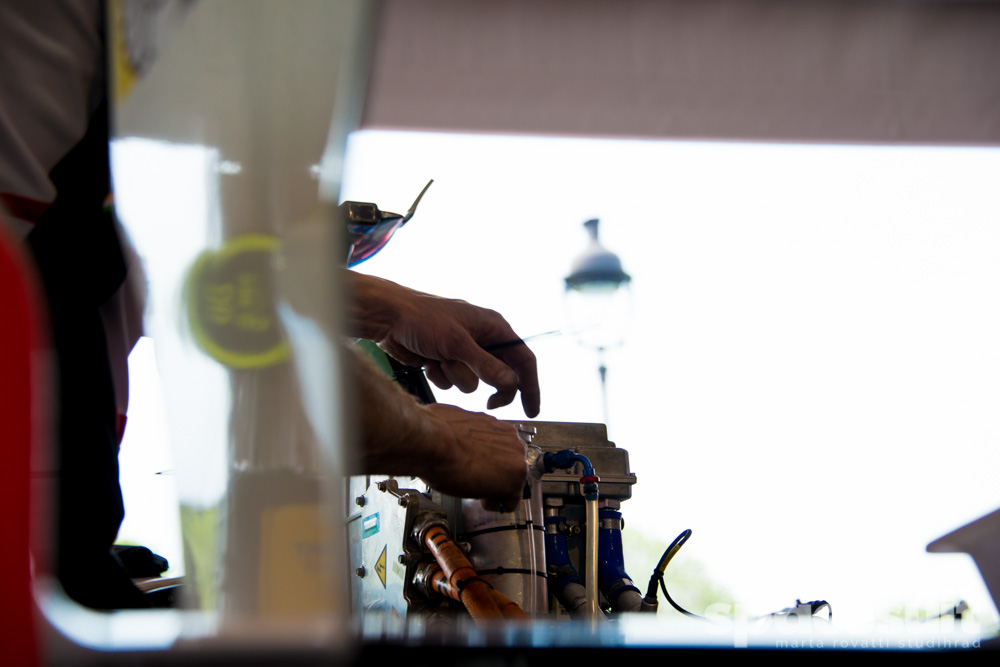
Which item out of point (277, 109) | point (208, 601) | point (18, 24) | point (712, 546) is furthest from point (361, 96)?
point (712, 546)

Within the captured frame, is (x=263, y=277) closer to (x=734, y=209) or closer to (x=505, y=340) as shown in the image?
(x=505, y=340)

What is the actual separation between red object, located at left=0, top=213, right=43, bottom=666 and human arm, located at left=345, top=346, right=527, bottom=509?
31 cm

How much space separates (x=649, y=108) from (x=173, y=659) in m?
3.54

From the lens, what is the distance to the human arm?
1.91 ft

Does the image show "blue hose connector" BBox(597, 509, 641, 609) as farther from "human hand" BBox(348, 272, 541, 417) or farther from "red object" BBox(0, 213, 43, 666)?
"red object" BBox(0, 213, 43, 666)

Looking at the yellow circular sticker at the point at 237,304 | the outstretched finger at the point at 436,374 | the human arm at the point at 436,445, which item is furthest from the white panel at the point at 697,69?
the yellow circular sticker at the point at 237,304

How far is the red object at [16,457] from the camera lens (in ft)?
0.65

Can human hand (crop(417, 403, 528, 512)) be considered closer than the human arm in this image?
No

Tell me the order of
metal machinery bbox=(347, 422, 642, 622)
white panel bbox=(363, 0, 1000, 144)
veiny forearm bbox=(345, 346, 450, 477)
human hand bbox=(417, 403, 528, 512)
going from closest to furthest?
veiny forearm bbox=(345, 346, 450, 477) → human hand bbox=(417, 403, 528, 512) → metal machinery bbox=(347, 422, 642, 622) → white panel bbox=(363, 0, 1000, 144)

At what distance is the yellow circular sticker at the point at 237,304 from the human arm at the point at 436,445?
20 centimetres

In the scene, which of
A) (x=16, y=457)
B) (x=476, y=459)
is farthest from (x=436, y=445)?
(x=16, y=457)

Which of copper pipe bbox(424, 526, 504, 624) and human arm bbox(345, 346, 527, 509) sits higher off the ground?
human arm bbox(345, 346, 527, 509)

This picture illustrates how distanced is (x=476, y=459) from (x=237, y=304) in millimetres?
474

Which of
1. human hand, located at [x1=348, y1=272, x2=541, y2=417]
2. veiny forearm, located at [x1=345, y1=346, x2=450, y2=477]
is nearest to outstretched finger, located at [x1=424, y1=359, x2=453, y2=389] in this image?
human hand, located at [x1=348, y1=272, x2=541, y2=417]
